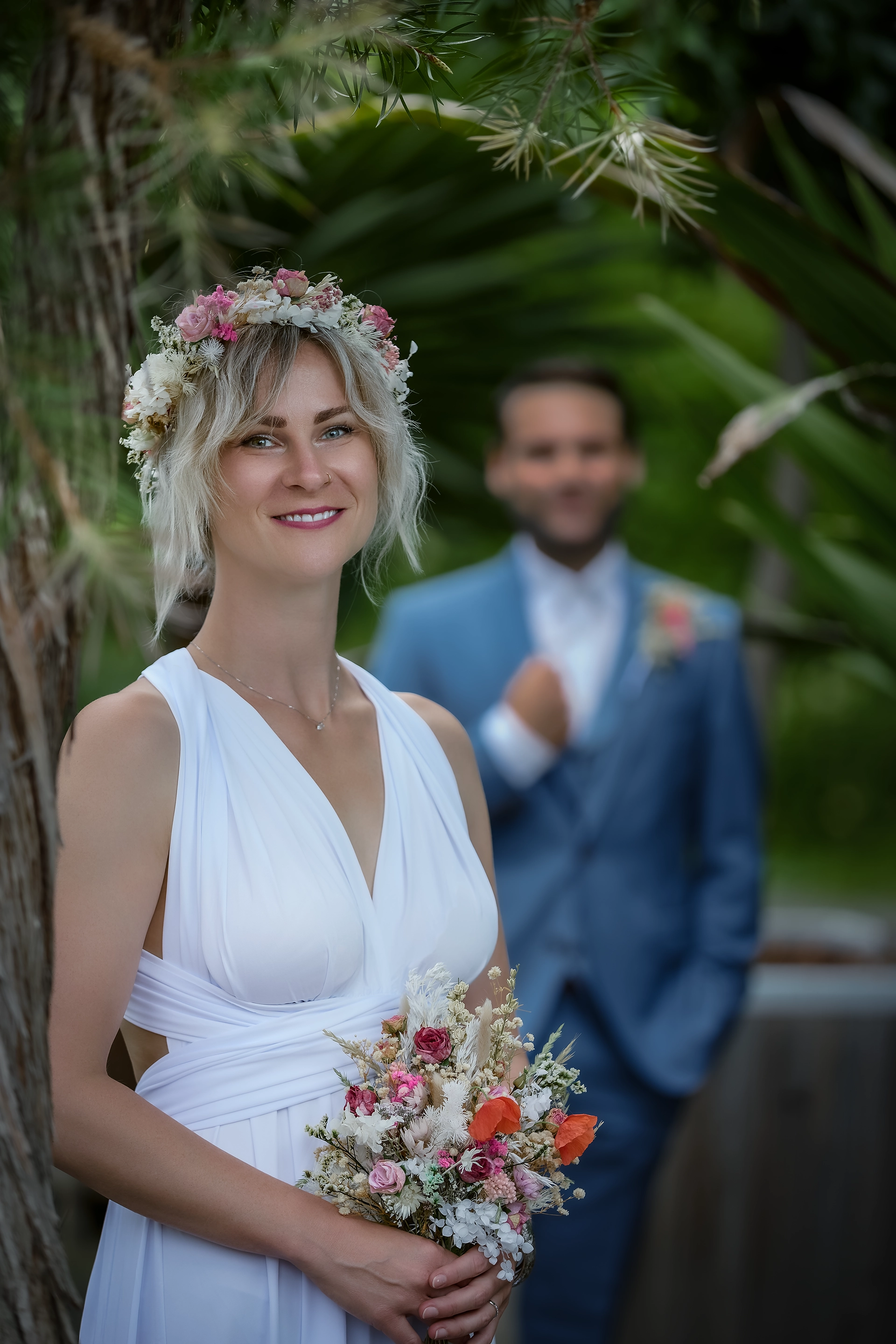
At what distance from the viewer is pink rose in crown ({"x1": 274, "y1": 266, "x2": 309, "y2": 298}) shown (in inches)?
45.2

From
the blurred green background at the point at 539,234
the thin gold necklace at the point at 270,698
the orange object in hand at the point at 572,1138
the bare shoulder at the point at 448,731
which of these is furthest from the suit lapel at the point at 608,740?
the orange object in hand at the point at 572,1138

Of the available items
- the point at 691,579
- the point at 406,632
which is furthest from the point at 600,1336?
the point at 691,579

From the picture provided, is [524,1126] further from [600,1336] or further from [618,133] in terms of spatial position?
[600,1336]

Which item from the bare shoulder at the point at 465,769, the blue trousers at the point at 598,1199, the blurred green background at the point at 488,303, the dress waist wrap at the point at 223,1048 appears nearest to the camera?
the dress waist wrap at the point at 223,1048

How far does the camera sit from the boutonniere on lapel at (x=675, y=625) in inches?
97.8

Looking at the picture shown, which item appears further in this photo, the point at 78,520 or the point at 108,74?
the point at 108,74

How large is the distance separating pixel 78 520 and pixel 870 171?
1.72 m

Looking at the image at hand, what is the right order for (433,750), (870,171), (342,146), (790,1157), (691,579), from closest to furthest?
(433,750)
(870,171)
(342,146)
(790,1157)
(691,579)

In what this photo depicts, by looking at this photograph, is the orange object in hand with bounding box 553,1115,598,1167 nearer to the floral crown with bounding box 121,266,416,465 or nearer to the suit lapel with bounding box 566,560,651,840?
the floral crown with bounding box 121,266,416,465

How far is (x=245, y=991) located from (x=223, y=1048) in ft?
0.19

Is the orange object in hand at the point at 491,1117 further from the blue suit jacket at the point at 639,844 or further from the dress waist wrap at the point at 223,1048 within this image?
the blue suit jacket at the point at 639,844

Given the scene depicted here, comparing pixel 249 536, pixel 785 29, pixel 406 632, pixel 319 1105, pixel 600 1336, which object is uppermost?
pixel 785 29

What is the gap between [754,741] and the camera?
2.54m

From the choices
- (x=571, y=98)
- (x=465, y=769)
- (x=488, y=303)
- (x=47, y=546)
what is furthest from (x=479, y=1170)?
(x=488, y=303)
